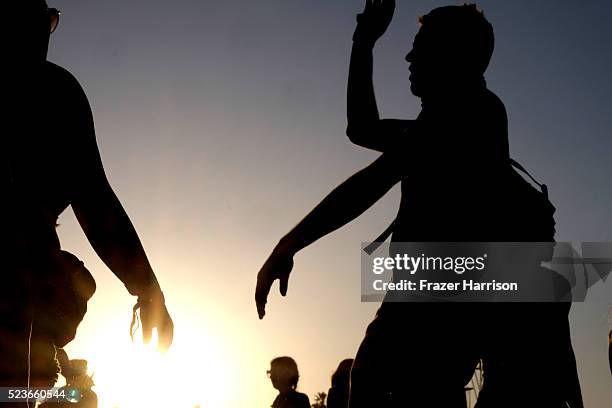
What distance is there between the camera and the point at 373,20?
10.8 ft

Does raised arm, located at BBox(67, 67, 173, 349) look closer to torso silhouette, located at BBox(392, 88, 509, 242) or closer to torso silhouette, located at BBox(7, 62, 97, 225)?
torso silhouette, located at BBox(7, 62, 97, 225)

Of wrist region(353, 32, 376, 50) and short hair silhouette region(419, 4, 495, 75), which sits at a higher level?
wrist region(353, 32, 376, 50)

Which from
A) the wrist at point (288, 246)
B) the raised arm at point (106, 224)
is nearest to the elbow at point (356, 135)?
the wrist at point (288, 246)

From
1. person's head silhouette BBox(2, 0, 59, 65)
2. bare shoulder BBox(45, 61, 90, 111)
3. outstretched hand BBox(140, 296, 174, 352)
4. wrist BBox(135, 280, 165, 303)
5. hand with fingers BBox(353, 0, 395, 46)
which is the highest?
hand with fingers BBox(353, 0, 395, 46)

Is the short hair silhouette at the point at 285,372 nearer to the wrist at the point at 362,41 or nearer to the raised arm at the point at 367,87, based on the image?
the raised arm at the point at 367,87

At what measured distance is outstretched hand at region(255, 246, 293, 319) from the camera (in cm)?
270

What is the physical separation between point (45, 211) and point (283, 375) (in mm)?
8098

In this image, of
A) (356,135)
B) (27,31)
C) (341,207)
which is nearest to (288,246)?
(341,207)

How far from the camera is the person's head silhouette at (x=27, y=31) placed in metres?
2.13

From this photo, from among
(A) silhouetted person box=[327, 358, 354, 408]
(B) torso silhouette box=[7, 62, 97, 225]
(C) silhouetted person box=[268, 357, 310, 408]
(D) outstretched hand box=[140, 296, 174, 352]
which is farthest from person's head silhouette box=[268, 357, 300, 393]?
(B) torso silhouette box=[7, 62, 97, 225]

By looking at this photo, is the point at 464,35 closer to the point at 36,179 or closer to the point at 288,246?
the point at 288,246

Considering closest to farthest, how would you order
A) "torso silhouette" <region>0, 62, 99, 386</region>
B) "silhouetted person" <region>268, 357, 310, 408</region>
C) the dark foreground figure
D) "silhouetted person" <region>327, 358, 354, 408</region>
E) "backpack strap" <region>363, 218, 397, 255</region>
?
"torso silhouette" <region>0, 62, 99, 386</region>
the dark foreground figure
"backpack strap" <region>363, 218, 397, 255</region>
"silhouetted person" <region>327, 358, 354, 408</region>
"silhouetted person" <region>268, 357, 310, 408</region>

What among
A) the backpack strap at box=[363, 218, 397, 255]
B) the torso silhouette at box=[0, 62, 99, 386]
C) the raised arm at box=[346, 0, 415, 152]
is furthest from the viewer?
the raised arm at box=[346, 0, 415, 152]

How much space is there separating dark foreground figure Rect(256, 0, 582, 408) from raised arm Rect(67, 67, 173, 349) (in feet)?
1.54
